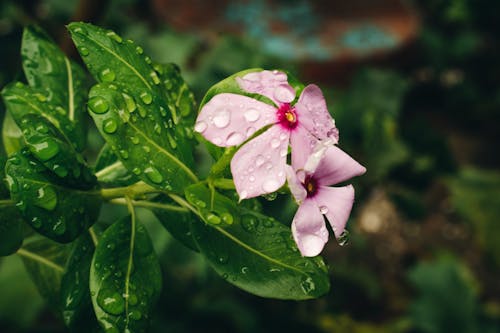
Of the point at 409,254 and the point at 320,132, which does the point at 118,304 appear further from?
the point at 409,254

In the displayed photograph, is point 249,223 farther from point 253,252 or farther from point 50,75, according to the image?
point 50,75

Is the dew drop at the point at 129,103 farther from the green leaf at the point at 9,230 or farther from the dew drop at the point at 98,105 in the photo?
the green leaf at the point at 9,230

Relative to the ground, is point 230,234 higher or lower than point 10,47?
higher

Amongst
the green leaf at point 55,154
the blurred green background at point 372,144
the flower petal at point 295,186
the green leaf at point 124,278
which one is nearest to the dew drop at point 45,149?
the green leaf at point 55,154

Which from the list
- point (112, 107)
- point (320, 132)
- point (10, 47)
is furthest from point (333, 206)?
point (10, 47)

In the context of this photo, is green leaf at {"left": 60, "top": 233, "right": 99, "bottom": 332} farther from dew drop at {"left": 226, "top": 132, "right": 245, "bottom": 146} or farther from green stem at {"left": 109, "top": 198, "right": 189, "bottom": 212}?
dew drop at {"left": 226, "top": 132, "right": 245, "bottom": 146}

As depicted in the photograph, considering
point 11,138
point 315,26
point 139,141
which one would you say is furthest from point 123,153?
point 315,26

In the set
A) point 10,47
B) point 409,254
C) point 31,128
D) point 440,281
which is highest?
point 31,128
